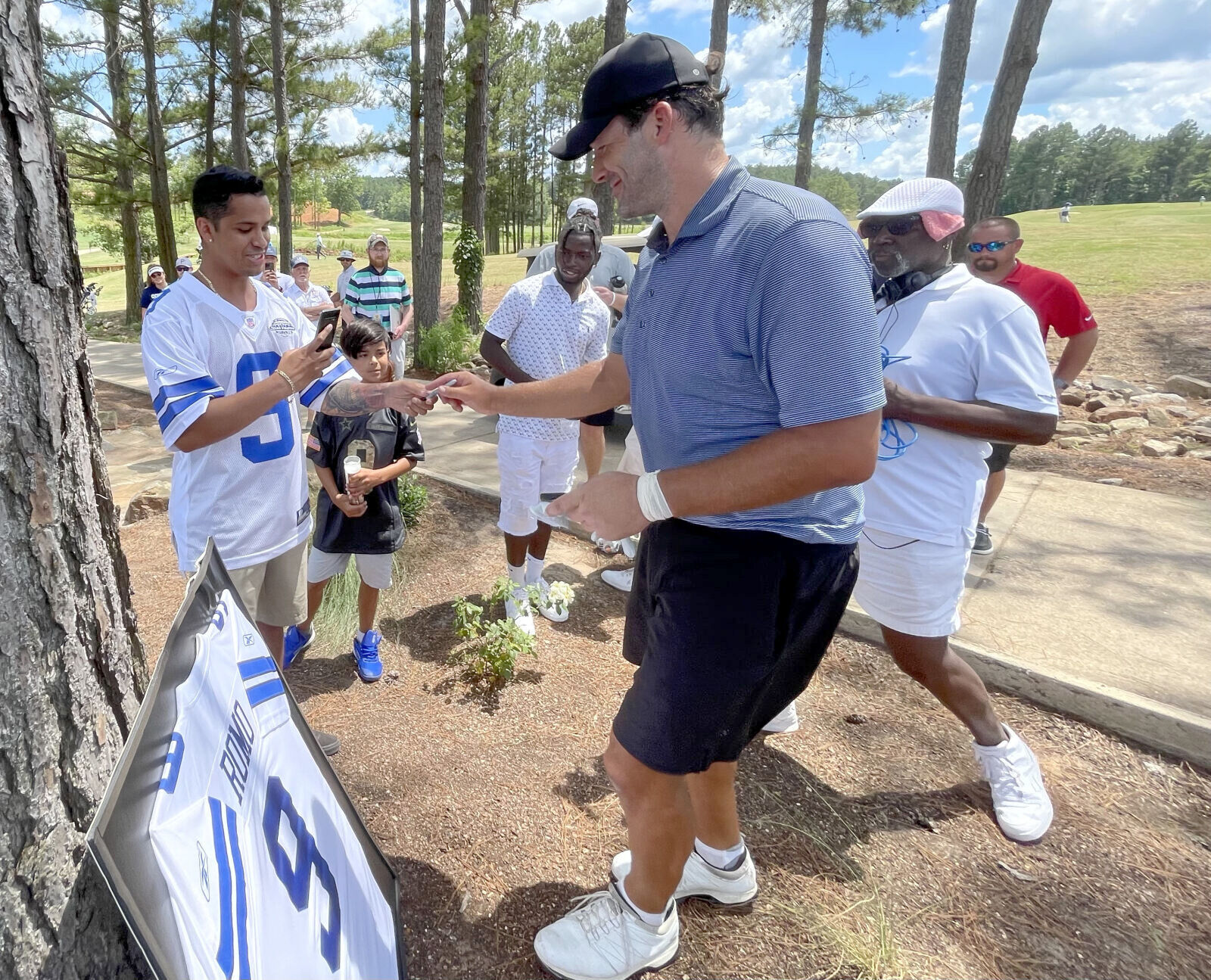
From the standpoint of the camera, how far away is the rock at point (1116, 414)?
26.6 feet

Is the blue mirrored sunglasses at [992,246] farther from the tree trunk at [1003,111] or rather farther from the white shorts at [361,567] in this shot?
the white shorts at [361,567]

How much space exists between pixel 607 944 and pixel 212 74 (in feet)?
66.9

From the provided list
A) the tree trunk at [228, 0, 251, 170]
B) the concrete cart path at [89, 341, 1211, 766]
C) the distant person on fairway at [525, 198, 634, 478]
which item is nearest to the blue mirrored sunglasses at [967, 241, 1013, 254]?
the concrete cart path at [89, 341, 1211, 766]

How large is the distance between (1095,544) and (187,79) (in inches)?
798

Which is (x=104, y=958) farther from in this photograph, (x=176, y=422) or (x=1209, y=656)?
(x=1209, y=656)

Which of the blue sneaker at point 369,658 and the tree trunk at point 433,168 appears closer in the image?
the blue sneaker at point 369,658

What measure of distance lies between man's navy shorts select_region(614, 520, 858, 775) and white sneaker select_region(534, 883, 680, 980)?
0.54 m

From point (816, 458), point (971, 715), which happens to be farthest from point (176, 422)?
point (971, 715)

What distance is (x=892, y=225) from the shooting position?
2449 millimetres

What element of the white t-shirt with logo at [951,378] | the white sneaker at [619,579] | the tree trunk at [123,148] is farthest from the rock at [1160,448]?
the tree trunk at [123,148]

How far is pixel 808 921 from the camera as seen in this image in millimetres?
2053

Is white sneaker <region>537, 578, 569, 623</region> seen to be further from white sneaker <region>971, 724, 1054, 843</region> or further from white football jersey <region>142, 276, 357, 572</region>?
white sneaker <region>971, 724, 1054, 843</region>

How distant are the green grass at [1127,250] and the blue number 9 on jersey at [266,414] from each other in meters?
16.7

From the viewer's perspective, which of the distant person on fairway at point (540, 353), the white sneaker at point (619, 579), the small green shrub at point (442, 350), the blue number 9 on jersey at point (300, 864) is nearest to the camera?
the blue number 9 on jersey at point (300, 864)
